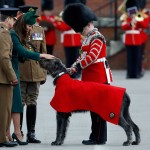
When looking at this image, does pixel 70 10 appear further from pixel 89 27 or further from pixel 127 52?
pixel 127 52

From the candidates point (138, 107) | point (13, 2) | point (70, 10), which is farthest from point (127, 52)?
point (70, 10)

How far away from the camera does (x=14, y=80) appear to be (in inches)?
504

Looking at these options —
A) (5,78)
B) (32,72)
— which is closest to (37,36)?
(32,72)

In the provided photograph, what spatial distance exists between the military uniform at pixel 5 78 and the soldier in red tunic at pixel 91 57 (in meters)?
0.79

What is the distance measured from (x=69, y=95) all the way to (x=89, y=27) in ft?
3.03

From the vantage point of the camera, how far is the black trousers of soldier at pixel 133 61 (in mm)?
23859

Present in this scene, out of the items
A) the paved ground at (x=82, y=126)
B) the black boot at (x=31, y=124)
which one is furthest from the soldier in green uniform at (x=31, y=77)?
the paved ground at (x=82, y=126)

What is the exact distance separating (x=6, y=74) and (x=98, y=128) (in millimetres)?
1413

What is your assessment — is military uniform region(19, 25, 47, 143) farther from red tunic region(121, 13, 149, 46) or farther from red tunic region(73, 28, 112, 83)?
red tunic region(121, 13, 149, 46)

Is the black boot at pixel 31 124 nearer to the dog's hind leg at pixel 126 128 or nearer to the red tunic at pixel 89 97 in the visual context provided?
the red tunic at pixel 89 97

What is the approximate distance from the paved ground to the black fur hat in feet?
4.83

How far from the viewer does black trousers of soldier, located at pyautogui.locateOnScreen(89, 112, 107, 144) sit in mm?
13414

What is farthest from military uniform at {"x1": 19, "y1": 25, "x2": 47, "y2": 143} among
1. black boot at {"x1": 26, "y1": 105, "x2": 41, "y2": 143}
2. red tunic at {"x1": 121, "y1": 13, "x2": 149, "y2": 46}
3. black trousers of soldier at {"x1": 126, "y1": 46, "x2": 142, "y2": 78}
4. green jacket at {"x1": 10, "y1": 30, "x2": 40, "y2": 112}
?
black trousers of soldier at {"x1": 126, "y1": 46, "x2": 142, "y2": 78}

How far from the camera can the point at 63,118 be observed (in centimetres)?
1315
